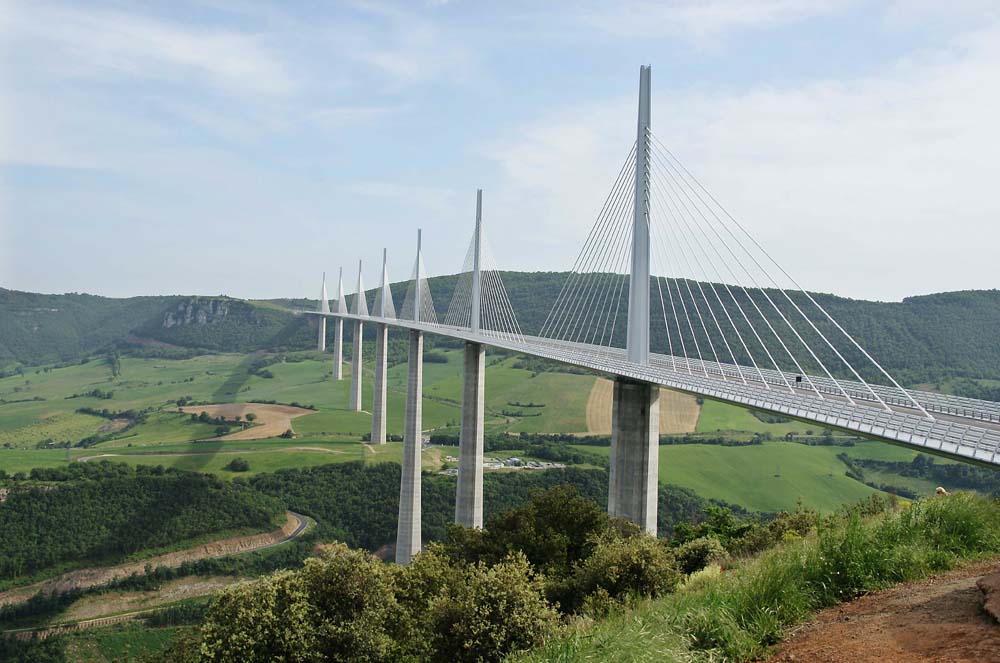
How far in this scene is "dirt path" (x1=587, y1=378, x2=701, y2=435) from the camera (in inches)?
2852

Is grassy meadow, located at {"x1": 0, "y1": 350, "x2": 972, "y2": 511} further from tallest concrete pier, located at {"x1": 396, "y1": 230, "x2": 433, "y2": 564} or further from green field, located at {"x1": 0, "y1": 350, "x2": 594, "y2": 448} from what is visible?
tallest concrete pier, located at {"x1": 396, "y1": 230, "x2": 433, "y2": 564}

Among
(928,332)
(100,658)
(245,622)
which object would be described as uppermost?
(928,332)

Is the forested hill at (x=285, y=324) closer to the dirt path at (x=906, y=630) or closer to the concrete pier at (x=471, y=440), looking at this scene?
the concrete pier at (x=471, y=440)

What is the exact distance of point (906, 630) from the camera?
5.46 meters

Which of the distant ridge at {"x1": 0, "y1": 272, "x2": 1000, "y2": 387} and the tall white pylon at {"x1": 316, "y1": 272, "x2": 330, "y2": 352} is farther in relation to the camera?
the tall white pylon at {"x1": 316, "y1": 272, "x2": 330, "y2": 352}

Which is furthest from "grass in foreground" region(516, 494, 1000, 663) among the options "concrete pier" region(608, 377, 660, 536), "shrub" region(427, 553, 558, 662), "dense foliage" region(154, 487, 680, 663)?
"concrete pier" region(608, 377, 660, 536)

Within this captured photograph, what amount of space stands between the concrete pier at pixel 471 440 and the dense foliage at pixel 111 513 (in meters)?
18.0

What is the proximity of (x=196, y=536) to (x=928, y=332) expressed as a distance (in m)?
58.7

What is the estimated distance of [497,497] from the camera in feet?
163

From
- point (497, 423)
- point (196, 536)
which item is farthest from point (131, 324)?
point (196, 536)

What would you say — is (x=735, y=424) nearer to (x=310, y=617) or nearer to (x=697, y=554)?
(x=697, y=554)

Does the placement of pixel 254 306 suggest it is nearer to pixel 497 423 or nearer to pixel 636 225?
pixel 497 423

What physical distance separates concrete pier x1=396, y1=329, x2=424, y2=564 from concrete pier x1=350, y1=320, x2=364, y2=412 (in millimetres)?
33117

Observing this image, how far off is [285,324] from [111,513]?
344 feet
